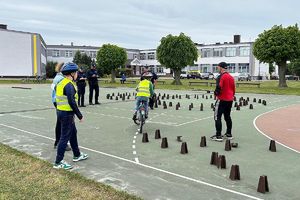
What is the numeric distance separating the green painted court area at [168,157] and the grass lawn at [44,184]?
324mm

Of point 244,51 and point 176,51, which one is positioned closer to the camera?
point 176,51

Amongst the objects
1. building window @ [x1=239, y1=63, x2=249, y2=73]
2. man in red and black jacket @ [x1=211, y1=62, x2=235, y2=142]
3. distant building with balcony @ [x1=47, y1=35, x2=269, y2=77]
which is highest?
distant building with balcony @ [x1=47, y1=35, x2=269, y2=77]

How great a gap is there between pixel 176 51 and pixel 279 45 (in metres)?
12.4

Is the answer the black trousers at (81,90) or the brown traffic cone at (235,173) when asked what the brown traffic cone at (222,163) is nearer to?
the brown traffic cone at (235,173)

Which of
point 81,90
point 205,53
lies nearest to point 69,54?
point 205,53

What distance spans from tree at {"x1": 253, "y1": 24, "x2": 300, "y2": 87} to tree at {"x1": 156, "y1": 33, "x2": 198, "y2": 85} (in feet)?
31.0

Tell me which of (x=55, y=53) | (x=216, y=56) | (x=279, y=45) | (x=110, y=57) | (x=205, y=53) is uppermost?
(x=55, y=53)

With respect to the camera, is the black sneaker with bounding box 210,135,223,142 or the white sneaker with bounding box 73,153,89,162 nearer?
the white sneaker with bounding box 73,153,89,162

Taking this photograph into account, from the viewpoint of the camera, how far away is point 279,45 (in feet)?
107

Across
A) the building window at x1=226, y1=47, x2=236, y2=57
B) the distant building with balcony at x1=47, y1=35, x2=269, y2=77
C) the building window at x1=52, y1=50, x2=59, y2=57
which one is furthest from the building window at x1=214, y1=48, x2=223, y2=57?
the building window at x1=52, y1=50, x2=59, y2=57

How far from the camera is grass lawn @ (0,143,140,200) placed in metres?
4.89

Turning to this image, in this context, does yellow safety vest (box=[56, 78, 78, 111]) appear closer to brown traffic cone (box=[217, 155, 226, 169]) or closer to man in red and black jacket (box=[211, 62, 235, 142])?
brown traffic cone (box=[217, 155, 226, 169])

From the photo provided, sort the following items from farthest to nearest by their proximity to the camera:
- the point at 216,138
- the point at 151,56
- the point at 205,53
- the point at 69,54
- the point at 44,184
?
the point at 151,56
the point at 69,54
the point at 205,53
the point at 216,138
the point at 44,184

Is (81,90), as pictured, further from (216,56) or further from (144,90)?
(216,56)
